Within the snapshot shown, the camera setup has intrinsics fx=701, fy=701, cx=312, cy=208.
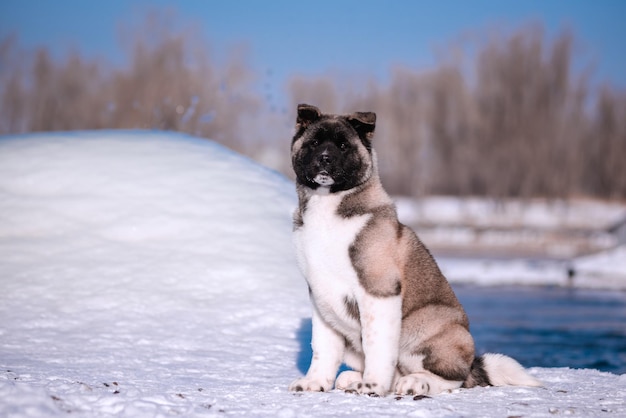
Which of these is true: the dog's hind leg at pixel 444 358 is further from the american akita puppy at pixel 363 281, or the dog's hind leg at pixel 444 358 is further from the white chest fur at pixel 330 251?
the white chest fur at pixel 330 251

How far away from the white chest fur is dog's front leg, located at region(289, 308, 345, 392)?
0.64 ft

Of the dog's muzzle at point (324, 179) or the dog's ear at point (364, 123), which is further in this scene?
the dog's ear at point (364, 123)

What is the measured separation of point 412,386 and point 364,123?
5.43 feet

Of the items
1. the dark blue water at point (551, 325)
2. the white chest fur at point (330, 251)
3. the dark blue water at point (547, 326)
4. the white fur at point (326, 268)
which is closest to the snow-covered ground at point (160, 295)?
the white fur at point (326, 268)

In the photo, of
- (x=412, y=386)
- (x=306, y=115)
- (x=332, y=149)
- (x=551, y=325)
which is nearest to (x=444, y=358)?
(x=412, y=386)

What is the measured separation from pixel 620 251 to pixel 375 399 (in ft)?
73.0

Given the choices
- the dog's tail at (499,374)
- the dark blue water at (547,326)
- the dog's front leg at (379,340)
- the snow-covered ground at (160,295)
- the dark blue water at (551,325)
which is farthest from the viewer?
the dark blue water at (551,325)

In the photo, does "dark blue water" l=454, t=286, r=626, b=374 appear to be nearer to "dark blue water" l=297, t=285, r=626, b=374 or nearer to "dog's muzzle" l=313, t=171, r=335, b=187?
"dark blue water" l=297, t=285, r=626, b=374

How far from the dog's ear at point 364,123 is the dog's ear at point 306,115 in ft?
0.72

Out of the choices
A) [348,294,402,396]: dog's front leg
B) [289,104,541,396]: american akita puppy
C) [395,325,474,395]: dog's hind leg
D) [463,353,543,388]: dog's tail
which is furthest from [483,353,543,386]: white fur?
[348,294,402,396]: dog's front leg

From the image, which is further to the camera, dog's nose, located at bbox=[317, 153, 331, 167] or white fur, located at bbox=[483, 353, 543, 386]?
white fur, located at bbox=[483, 353, 543, 386]

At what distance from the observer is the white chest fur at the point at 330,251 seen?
4.27 metres

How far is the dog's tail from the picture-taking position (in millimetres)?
4750

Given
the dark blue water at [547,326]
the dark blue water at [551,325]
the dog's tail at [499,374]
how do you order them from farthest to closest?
the dark blue water at [551,325] → the dark blue water at [547,326] → the dog's tail at [499,374]
